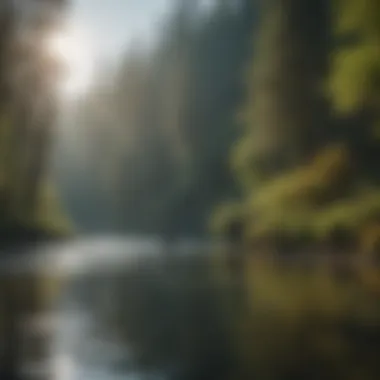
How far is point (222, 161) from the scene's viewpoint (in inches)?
68.9

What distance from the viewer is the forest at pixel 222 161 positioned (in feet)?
5.51

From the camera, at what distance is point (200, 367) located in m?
1.62

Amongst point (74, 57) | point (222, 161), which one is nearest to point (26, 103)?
point (74, 57)

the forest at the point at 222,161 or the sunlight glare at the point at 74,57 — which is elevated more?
the sunlight glare at the point at 74,57

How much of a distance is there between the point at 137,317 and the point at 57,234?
25 centimetres

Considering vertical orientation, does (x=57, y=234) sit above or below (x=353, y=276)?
above

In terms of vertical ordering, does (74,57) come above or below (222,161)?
above

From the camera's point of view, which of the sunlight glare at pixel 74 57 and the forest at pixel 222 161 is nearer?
the forest at pixel 222 161

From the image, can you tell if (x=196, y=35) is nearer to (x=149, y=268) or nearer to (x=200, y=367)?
(x=149, y=268)

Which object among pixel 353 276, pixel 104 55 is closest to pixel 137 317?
pixel 353 276

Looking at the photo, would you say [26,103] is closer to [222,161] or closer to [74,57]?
[74,57]

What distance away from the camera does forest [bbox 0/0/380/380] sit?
1679 millimetres

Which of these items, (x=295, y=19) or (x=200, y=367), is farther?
(x=295, y=19)

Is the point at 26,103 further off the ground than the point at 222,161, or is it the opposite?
the point at 26,103
